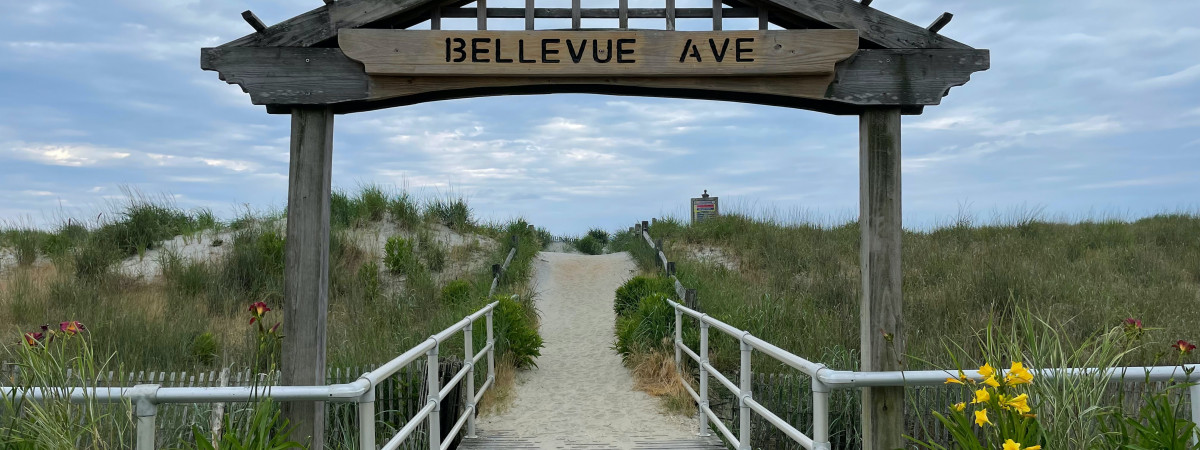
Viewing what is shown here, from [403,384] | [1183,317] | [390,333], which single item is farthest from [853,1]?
[1183,317]

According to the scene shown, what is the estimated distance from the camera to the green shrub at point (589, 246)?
29.6 metres

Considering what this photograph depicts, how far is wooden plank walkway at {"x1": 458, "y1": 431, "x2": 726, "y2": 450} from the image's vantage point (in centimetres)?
623

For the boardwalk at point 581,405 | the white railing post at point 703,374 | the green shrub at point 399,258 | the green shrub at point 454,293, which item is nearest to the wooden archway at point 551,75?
the white railing post at point 703,374

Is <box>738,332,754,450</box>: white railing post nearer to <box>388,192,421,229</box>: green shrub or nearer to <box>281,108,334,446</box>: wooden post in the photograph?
<box>281,108,334,446</box>: wooden post

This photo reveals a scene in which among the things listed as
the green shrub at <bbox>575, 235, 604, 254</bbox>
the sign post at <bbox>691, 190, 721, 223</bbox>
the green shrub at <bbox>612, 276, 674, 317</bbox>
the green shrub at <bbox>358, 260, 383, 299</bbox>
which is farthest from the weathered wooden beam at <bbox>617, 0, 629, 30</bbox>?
the green shrub at <bbox>575, 235, 604, 254</bbox>

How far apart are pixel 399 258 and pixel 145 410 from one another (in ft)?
42.5

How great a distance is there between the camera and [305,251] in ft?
16.6

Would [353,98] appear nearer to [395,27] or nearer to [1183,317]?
[395,27]

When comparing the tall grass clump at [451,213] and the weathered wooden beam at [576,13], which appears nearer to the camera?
the weathered wooden beam at [576,13]

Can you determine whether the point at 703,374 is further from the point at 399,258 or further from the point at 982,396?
the point at 399,258

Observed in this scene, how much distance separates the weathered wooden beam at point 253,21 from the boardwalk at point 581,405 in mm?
3502

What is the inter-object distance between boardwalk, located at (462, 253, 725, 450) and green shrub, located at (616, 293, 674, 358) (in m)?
0.36

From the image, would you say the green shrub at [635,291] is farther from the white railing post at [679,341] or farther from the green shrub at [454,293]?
the white railing post at [679,341]

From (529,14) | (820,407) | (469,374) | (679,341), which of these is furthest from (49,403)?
(679,341)
